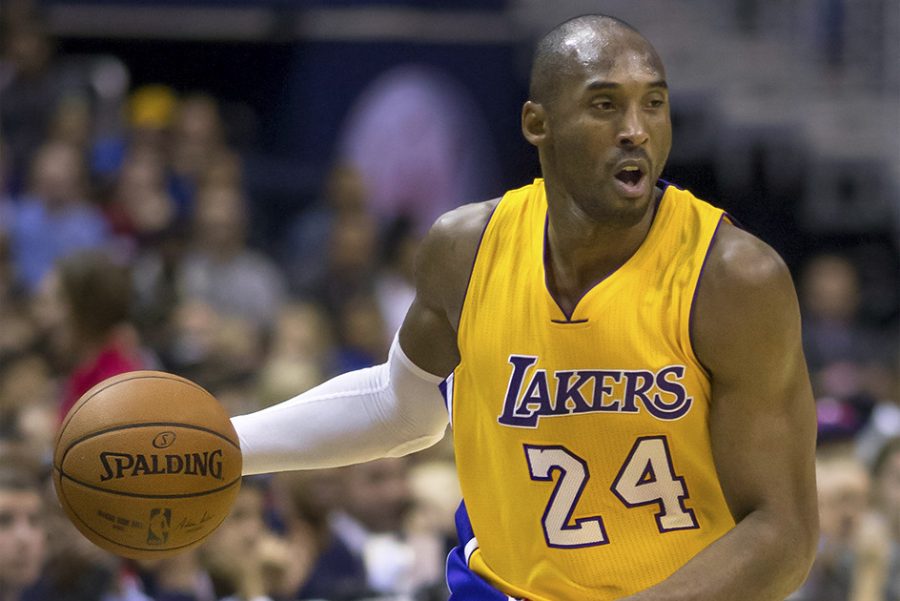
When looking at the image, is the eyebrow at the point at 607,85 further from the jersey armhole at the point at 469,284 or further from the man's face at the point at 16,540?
the man's face at the point at 16,540

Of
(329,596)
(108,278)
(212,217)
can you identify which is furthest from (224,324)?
(329,596)

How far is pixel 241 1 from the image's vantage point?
13.2 metres

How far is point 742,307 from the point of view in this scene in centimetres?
346

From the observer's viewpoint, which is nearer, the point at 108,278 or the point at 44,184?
the point at 108,278

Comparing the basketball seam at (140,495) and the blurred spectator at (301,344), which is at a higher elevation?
the basketball seam at (140,495)

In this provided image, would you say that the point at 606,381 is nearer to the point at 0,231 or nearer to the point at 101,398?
the point at 101,398

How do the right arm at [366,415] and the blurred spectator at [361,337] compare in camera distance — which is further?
the blurred spectator at [361,337]

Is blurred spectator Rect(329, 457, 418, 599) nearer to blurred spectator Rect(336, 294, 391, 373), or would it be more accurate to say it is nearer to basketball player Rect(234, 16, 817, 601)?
blurred spectator Rect(336, 294, 391, 373)

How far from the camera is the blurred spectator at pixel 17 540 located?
18.4 feet

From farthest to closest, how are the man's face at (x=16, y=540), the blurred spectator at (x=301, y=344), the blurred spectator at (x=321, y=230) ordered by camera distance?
the blurred spectator at (x=321, y=230)
the blurred spectator at (x=301, y=344)
the man's face at (x=16, y=540)

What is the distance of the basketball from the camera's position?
3.82 metres

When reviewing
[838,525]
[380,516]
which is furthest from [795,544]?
[838,525]

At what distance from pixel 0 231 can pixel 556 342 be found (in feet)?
20.9

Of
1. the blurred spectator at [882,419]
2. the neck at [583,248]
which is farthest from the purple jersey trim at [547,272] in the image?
the blurred spectator at [882,419]
